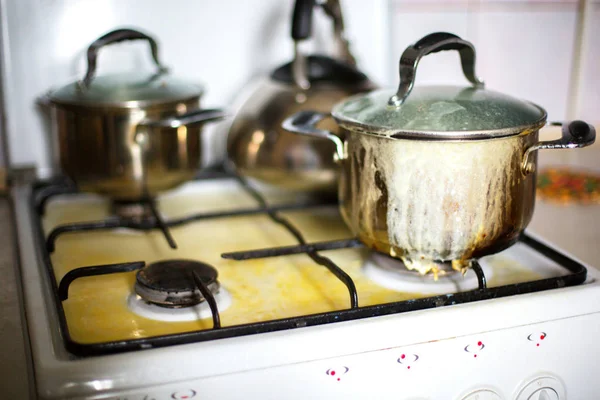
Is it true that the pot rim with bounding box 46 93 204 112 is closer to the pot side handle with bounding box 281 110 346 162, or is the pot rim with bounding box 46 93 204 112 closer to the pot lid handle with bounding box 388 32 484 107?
the pot side handle with bounding box 281 110 346 162

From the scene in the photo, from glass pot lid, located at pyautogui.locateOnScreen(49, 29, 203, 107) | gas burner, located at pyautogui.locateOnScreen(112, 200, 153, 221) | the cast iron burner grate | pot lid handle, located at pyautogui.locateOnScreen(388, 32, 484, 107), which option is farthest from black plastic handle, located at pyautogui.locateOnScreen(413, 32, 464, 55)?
gas burner, located at pyautogui.locateOnScreen(112, 200, 153, 221)

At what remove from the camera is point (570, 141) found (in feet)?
1.96

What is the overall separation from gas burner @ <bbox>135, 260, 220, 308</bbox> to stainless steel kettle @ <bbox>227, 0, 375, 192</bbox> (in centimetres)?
26

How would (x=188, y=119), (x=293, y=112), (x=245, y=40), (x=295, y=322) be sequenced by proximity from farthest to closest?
(x=245, y=40) → (x=293, y=112) → (x=188, y=119) → (x=295, y=322)

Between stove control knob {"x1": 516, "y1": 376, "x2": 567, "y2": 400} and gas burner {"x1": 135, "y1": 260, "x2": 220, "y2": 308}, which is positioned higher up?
gas burner {"x1": 135, "y1": 260, "x2": 220, "y2": 308}

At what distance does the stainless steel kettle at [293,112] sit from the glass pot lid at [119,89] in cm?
10

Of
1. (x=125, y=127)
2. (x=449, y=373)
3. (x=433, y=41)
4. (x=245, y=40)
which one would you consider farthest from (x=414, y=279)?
(x=245, y=40)

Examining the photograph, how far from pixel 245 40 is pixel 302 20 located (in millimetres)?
164

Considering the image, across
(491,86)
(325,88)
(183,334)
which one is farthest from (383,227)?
(491,86)

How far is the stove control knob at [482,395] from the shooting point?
59 centimetres

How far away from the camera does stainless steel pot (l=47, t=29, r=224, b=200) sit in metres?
0.79

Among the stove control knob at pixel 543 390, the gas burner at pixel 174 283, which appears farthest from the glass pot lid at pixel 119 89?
the stove control knob at pixel 543 390

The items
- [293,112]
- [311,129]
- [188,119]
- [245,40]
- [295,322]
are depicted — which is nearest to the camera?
[295,322]

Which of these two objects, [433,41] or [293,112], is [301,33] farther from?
[433,41]
